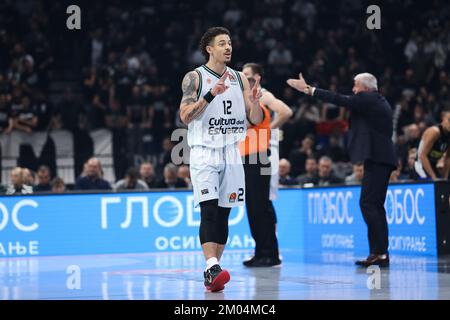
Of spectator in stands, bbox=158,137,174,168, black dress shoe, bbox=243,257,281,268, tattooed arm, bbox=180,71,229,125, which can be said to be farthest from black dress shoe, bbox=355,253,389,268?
spectator in stands, bbox=158,137,174,168

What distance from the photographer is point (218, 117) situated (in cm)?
901

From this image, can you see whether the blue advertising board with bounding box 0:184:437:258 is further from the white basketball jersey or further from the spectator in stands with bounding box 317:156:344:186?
the white basketball jersey

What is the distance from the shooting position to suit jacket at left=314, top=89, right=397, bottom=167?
11.6 m

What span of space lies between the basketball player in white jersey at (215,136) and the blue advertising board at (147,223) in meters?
5.62

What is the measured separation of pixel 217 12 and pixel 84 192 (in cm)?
1231

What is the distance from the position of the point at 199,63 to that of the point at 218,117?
52.1ft

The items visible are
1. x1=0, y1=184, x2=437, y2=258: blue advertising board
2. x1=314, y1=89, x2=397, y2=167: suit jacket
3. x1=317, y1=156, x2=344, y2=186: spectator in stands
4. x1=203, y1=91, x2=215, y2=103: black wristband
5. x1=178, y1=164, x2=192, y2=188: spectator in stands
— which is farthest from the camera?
x1=317, y1=156, x2=344, y2=186: spectator in stands

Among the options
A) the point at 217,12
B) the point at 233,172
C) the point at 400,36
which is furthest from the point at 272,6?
the point at 233,172

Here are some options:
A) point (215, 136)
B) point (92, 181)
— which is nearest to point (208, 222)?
point (215, 136)

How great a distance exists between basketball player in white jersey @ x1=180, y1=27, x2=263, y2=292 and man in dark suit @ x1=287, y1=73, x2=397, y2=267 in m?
2.67

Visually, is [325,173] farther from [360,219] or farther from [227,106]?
[227,106]

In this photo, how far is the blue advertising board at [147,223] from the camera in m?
14.9

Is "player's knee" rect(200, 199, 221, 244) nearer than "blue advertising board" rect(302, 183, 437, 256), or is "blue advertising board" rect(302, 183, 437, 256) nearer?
"player's knee" rect(200, 199, 221, 244)
